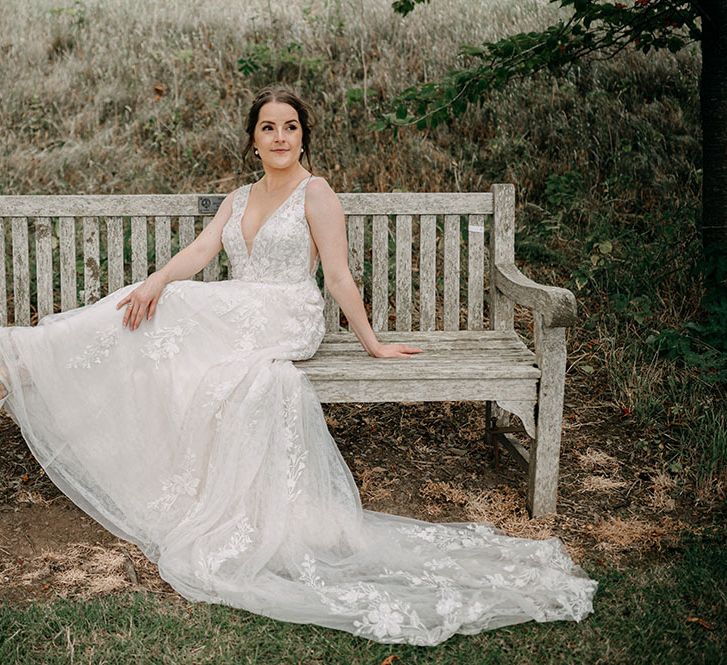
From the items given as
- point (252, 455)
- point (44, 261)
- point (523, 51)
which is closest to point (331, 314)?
point (252, 455)

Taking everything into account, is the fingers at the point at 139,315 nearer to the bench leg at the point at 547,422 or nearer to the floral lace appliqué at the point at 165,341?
the floral lace appliqué at the point at 165,341

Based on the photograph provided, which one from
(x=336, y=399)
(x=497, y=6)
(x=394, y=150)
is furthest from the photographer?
(x=497, y=6)

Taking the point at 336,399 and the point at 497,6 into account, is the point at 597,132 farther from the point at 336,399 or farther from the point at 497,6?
the point at 336,399

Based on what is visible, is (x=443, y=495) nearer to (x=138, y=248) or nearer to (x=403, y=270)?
(x=403, y=270)

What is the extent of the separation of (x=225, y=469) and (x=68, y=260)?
5.44 ft

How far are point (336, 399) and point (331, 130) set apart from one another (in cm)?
393

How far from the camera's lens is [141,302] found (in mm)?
3652

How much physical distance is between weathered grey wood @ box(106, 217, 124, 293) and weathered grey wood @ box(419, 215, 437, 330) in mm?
1508

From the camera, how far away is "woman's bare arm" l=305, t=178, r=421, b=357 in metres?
3.92

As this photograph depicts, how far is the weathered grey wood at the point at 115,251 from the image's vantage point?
4.45m

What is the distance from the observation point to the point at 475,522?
384cm

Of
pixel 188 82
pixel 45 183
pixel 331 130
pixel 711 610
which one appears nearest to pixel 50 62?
pixel 188 82

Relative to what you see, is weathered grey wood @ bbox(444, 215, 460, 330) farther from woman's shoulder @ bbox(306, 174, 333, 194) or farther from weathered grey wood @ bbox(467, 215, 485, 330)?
woman's shoulder @ bbox(306, 174, 333, 194)

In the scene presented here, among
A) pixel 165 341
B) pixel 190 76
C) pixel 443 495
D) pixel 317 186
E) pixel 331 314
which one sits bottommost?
pixel 443 495
